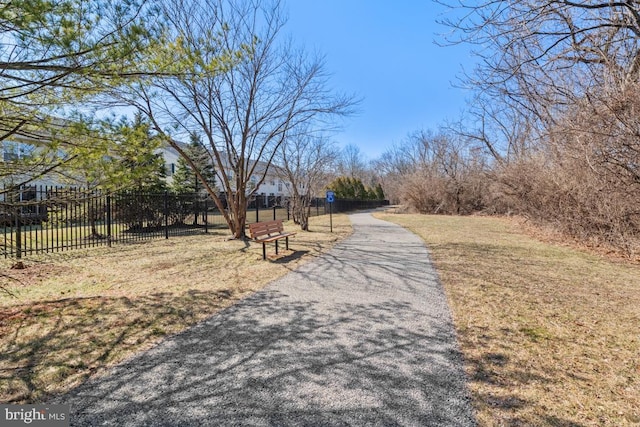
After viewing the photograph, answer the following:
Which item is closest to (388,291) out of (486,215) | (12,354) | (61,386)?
(61,386)

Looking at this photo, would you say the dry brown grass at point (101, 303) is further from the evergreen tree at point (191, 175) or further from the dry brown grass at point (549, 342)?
the evergreen tree at point (191, 175)

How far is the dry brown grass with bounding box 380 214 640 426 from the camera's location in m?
2.34

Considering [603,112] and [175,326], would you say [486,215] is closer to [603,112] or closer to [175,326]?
[603,112]

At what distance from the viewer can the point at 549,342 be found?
343cm

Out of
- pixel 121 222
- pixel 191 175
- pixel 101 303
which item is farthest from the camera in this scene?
pixel 191 175

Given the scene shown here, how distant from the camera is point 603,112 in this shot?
6473 millimetres

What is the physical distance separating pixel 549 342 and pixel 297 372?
109 inches

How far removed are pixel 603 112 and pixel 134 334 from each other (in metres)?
9.13

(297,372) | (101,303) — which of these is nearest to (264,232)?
(101,303)

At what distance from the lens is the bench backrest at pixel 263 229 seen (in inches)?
312
